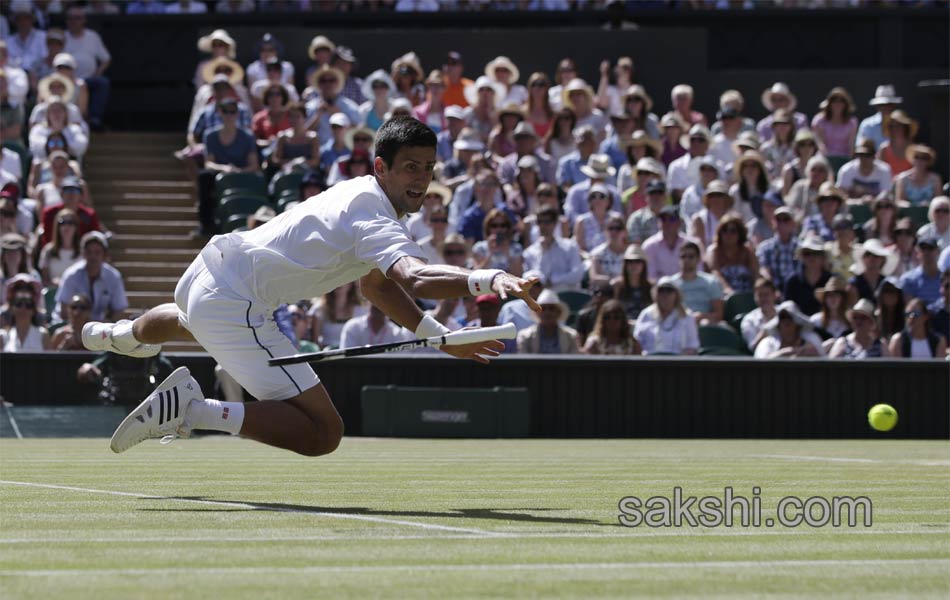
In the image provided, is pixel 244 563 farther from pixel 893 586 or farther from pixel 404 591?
pixel 893 586

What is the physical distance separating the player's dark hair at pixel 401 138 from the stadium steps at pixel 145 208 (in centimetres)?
1173

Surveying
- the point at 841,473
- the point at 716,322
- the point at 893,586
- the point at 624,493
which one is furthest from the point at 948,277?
the point at 893,586

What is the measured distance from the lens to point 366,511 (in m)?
7.91

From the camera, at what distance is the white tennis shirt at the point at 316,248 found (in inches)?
316

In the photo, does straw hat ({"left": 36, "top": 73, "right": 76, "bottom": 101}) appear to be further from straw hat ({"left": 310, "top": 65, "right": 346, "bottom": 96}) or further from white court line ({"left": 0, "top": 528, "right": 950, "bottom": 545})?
white court line ({"left": 0, "top": 528, "right": 950, "bottom": 545})

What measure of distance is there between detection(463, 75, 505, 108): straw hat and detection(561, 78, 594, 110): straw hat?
83cm

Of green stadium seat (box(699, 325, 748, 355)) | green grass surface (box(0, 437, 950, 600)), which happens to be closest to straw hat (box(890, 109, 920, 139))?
green stadium seat (box(699, 325, 748, 355))

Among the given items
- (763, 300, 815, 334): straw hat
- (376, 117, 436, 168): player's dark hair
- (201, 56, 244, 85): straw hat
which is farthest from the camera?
(201, 56, 244, 85): straw hat

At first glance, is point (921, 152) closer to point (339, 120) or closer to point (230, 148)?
point (339, 120)

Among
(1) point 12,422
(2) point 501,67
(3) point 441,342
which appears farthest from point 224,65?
(3) point 441,342

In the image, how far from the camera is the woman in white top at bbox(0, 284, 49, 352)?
693 inches

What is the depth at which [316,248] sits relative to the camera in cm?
829

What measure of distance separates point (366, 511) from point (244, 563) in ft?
6.73

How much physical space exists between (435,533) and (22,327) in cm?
1162
